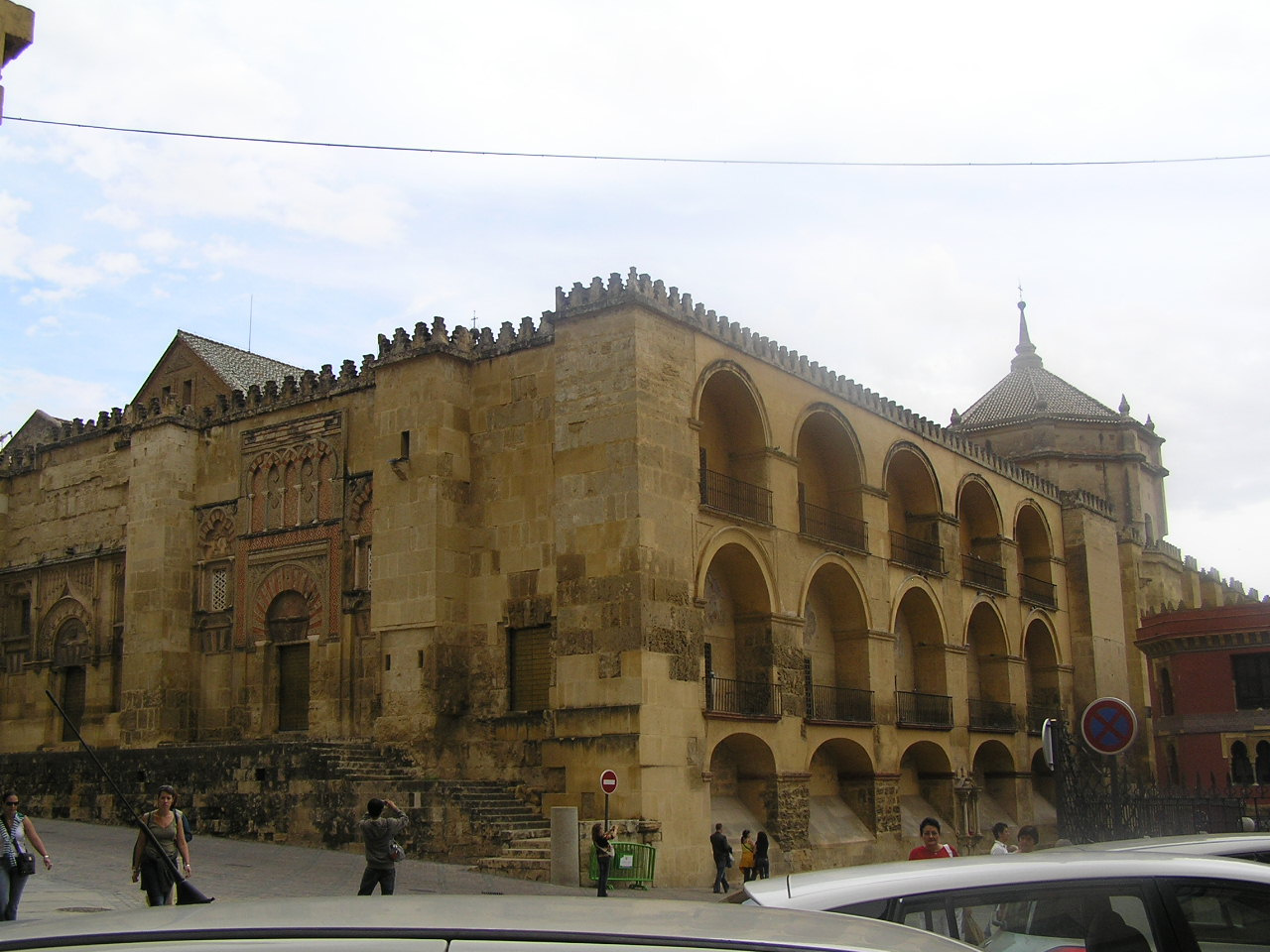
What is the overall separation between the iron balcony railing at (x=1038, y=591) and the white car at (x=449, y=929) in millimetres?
33792

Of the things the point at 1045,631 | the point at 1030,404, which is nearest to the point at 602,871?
the point at 1045,631

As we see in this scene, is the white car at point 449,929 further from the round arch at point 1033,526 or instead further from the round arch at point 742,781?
the round arch at point 1033,526

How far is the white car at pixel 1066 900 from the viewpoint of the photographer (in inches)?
184

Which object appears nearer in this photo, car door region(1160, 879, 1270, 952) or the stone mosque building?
car door region(1160, 879, 1270, 952)

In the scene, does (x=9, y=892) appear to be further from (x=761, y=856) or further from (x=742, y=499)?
(x=742, y=499)

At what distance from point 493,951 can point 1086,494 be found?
3809 centimetres

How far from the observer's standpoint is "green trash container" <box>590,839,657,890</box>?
1870 centimetres

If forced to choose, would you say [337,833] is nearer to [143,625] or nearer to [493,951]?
[143,625]

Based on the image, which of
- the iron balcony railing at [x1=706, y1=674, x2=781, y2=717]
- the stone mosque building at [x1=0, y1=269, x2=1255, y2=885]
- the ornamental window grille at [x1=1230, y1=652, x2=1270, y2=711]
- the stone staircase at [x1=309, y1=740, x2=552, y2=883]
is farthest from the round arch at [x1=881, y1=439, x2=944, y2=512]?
the stone staircase at [x1=309, y1=740, x2=552, y2=883]

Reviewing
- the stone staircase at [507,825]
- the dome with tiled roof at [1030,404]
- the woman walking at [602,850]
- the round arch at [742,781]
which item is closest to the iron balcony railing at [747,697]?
the round arch at [742,781]

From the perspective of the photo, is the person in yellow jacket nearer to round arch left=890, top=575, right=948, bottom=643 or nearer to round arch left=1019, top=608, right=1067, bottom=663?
round arch left=890, top=575, right=948, bottom=643

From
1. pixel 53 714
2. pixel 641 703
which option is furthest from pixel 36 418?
pixel 641 703

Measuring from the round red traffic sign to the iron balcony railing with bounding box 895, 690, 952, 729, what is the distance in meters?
18.9

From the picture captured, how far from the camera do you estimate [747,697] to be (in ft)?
76.6
